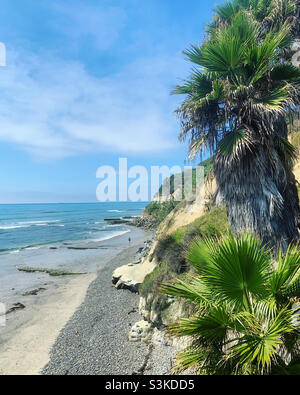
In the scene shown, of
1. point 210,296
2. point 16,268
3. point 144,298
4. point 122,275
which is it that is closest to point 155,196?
point 16,268

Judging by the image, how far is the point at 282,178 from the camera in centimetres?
664

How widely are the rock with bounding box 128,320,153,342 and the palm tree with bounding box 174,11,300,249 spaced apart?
5.96 m

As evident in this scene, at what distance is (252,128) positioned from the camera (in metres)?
6.42

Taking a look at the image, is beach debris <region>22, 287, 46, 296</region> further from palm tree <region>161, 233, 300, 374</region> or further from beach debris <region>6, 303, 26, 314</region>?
palm tree <region>161, 233, 300, 374</region>

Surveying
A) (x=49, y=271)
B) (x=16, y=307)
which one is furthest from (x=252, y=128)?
(x=49, y=271)

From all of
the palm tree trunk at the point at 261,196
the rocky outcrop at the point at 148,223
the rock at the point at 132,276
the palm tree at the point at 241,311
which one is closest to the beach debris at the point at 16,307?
the rock at the point at 132,276

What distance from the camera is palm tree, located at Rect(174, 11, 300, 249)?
6160 mm

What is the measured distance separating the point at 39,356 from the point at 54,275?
1350 cm

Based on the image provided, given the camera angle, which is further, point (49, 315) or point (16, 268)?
point (16, 268)

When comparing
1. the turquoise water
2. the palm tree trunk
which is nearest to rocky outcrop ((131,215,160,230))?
the turquoise water

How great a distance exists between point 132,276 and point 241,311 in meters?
13.3

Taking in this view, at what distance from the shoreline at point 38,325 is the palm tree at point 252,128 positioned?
9.37 metres

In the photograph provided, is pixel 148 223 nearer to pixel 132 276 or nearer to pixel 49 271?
pixel 49 271
